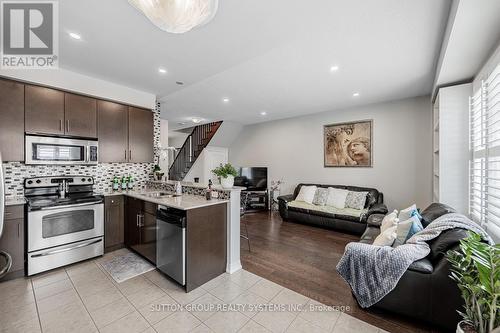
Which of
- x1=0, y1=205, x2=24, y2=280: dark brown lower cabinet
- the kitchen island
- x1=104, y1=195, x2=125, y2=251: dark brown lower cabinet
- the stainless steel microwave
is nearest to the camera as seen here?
the kitchen island

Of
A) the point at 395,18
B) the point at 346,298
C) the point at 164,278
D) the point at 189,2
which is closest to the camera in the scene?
the point at 189,2

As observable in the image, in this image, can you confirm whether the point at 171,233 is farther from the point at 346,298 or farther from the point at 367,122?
the point at 367,122

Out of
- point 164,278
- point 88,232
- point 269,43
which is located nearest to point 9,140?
point 88,232

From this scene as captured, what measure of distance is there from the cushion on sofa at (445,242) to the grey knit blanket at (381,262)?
0.04 metres

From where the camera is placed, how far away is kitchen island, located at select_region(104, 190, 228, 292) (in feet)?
7.38

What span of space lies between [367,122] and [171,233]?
4.77 meters

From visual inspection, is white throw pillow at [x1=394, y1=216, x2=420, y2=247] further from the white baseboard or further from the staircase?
the staircase

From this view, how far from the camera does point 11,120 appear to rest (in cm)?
263

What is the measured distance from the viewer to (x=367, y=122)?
4812 millimetres

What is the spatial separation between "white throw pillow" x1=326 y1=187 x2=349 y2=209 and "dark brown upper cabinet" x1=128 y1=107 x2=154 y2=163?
13.3 ft

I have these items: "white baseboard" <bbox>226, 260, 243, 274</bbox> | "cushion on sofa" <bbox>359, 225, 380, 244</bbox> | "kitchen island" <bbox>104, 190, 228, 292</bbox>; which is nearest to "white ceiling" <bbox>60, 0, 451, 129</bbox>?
"kitchen island" <bbox>104, 190, 228, 292</bbox>

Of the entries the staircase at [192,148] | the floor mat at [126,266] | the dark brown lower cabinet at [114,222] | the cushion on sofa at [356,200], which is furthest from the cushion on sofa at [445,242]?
the staircase at [192,148]

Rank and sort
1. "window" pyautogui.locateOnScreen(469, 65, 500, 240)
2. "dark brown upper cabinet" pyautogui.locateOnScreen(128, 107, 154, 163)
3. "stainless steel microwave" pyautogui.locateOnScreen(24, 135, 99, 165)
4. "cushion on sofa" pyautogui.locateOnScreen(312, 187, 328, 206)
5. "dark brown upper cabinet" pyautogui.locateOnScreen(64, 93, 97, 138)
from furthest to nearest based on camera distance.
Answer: "cushion on sofa" pyautogui.locateOnScreen(312, 187, 328, 206), "dark brown upper cabinet" pyautogui.locateOnScreen(128, 107, 154, 163), "dark brown upper cabinet" pyautogui.locateOnScreen(64, 93, 97, 138), "stainless steel microwave" pyautogui.locateOnScreen(24, 135, 99, 165), "window" pyautogui.locateOnScreen(469, 65, 500, 240)

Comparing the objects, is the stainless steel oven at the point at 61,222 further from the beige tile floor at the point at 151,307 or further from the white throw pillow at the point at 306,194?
the white throw pillow at the point at 306,194
